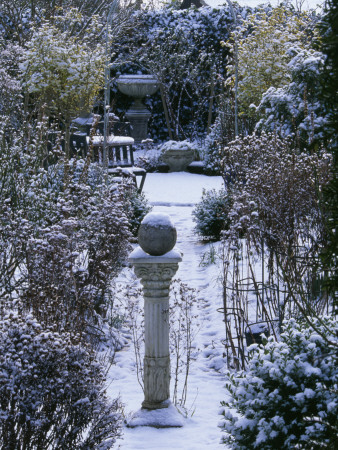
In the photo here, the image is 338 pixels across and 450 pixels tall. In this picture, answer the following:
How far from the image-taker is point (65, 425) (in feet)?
8.39

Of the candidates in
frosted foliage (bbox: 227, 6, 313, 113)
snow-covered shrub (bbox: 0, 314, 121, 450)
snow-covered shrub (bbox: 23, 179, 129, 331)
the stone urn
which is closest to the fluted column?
snow-covered shrub (bbox: 23, 179, 129, 331)

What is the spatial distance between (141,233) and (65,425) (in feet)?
4.54

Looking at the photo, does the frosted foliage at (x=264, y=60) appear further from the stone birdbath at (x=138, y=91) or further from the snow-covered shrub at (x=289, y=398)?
the snow-covered shrub at (x=289, y=398)

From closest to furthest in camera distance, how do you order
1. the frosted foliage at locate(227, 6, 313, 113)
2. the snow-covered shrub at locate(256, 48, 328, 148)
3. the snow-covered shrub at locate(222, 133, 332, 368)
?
the snow-covered shrub at locate(222, 133, 332, 368), the snow-covered shrub at locate(256, 48, 328, 148), the frosted foliage at locate(227, 6, 313, 113)

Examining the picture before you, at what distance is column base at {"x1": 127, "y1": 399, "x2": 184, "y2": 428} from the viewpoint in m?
3.63

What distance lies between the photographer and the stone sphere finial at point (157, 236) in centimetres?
362

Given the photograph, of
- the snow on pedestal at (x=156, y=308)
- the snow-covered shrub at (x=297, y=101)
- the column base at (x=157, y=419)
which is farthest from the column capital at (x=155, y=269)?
the snow-covered shrub at (x=297, y=101)

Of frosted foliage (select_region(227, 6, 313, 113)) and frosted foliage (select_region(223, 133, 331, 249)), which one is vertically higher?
frosted foliage (select_region(227, 6, 313, 113))

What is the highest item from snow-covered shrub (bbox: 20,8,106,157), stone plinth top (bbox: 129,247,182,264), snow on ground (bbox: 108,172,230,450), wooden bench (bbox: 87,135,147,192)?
snow-covered shrub (bbox: 20,8,106,157)

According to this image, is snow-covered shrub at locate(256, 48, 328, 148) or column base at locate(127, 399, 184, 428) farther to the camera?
snow-covered shrub at locate(256, 48, 328, 148)

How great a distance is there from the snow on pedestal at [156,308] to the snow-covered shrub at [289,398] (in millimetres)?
1035

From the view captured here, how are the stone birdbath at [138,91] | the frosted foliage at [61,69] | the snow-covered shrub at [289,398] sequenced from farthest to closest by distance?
the stone birdbath at [138,91] → the frosted foliage at [61,69] → the snow-covered shrub at [289,398]

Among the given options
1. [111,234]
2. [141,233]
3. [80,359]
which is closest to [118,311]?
[111,234]

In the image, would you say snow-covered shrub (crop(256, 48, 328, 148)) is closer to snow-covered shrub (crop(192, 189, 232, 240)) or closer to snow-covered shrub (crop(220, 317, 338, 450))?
snow-covered shrub (crop(192, 189, 232, 240))
